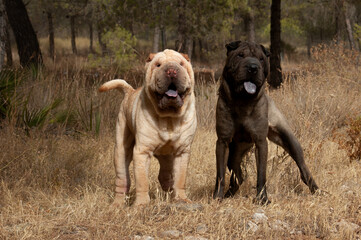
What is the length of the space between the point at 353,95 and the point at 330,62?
1.51 m

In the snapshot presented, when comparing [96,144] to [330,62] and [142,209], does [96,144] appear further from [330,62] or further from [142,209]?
[330,62]

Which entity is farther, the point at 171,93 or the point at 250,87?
the point at 250,87

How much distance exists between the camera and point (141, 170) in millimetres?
4023

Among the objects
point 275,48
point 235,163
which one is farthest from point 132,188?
point 275,48

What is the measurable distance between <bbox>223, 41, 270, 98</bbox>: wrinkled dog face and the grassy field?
1082 mm

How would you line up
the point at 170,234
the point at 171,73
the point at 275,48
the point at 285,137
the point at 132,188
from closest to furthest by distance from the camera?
the point at 170,234
the point at 171,73
the point at 285,137
the point at 132,188
the point at 275,48

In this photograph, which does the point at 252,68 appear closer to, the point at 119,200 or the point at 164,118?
the point at 164,118

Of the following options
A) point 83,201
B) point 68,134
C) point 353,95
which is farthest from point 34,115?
point 353,95

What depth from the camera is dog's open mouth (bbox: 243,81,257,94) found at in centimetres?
396

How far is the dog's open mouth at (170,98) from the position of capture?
3775mm

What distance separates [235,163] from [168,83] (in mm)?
1392

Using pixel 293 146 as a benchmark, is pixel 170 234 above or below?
below

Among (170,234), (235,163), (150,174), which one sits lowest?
(150,174)

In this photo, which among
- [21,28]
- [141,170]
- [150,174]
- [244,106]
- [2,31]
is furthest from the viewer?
[21,28]
